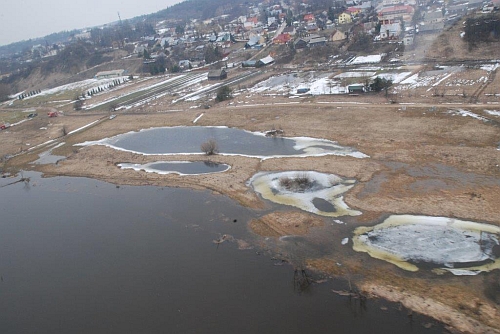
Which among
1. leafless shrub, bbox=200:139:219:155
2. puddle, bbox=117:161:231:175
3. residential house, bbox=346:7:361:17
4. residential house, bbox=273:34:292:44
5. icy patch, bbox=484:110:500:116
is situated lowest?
icy patch, bbox=484:110:500:116

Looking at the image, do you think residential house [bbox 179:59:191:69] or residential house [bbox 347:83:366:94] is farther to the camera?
residential house [bbox 179:59:191:69]

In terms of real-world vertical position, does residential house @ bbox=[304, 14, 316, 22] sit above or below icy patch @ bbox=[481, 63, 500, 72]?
above

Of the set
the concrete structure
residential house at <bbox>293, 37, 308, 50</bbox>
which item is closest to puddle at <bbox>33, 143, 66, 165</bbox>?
residential house at <bbox>293, 37, 308, 50</bbox>

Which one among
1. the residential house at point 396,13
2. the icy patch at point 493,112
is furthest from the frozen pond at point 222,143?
the residential house at point 396,13

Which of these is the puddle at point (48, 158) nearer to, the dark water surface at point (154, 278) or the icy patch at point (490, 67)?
the dark water surface at point (154, 278)

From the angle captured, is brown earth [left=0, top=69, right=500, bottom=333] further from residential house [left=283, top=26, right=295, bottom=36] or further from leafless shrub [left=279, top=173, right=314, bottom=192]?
residential house [left=283, top=26, right=295, bottom=36]

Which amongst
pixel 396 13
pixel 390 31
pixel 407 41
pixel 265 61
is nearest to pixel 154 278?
pixel 265 61

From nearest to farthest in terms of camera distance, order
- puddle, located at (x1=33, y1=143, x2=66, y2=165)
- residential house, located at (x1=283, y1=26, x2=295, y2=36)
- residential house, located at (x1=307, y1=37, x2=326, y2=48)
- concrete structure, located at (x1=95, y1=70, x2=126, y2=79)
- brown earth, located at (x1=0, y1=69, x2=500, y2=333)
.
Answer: brown earth, located at (x1=0, y1=69, x2=500, y2=333)
puddle, located at (x1=33, y1=143, x2=66, y2=165)
residential house, located at (x1=307, y1=37, x2=326, y2=48)
concrete structure, located at (x1=95, y1=70, x2=126, y2=79)
residential house, located at (x1=283, y1=26, x2=295, y2=36)
